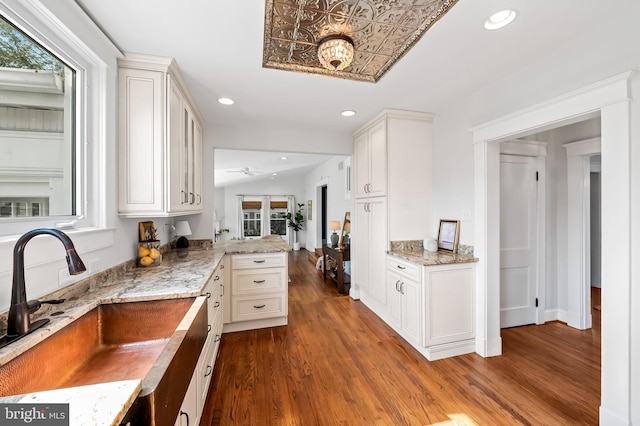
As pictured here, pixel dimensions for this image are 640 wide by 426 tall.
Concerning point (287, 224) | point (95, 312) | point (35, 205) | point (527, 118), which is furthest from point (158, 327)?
point (287, 224)

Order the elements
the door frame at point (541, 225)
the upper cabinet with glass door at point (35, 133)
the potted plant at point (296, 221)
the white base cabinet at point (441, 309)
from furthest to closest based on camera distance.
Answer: the potted plant at point (296, 221) < the door frame at point (541, 225) < the white base cabinet at point (441, 309) < the upper cabinet with glass door at point (35, 133)

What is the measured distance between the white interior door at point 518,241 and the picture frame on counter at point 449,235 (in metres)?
0.61

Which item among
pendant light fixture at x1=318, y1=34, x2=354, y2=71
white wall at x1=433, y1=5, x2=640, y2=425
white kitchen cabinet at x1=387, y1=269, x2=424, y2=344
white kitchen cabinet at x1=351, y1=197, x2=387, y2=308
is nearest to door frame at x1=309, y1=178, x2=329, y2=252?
white kitchen cabinet at x1=351, y1=197, x2=387, y2=308

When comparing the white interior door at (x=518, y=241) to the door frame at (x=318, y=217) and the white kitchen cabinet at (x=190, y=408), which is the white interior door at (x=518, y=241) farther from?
the door frame at (x=318, y=217)

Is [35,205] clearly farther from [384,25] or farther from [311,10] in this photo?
[384,25]

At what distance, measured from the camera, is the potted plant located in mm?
8609

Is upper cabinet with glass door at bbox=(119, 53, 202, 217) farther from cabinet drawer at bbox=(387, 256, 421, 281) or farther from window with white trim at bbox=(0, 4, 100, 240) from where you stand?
cabinet drawer at bbox=(387, 256, 421, 281)

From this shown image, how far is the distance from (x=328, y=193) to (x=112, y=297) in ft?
18.2

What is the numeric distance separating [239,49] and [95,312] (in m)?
1.72

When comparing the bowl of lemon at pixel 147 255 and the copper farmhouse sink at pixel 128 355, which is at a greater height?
the bowl of lemon at pixel 147 255

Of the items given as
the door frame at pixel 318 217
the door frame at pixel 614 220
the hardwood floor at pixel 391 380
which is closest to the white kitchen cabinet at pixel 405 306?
the hardwood floor at pixel 391 380

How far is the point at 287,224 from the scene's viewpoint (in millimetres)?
8797

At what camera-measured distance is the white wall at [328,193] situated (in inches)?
216

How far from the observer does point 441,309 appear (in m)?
2.34
